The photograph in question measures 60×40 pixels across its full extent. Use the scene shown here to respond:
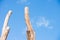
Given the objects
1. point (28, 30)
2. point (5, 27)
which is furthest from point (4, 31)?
point (28, 30)

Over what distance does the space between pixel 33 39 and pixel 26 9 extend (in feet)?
2.02

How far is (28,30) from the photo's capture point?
220cm

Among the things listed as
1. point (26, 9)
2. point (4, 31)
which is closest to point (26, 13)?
point (26, 9)

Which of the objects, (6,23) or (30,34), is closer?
(30,34)

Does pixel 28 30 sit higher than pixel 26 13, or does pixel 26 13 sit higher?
pixel 26 13

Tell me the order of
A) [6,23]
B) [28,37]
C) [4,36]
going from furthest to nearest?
[6,23], [4,36], [28,37]

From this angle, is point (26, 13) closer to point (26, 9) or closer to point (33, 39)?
point (26, 9)

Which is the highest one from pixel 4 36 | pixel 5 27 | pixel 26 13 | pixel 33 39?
pixel 26 13

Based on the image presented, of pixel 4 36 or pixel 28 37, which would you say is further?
pixel 4 36

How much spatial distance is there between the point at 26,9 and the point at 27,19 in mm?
265

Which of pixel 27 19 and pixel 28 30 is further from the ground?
pixel 27 19

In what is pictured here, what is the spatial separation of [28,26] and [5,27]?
1.79 feet

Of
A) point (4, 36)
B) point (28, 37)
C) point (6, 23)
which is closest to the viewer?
point (28, 37)

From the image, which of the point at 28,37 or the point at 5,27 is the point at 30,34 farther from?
the point at 5,27
